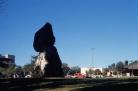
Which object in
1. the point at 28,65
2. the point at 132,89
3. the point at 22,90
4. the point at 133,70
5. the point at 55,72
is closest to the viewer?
the point at 132,89

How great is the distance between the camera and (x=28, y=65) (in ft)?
489

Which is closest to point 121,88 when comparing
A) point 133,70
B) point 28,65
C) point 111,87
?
point 111,87

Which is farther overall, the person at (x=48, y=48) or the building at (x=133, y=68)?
the building at (x=133, y=68)

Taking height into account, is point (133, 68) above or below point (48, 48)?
below

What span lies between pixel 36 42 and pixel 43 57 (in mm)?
2657

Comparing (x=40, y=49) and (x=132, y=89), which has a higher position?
(x=40, y=49)

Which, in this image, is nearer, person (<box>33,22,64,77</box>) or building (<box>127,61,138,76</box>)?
person (<box>33,22,64,77</box>)

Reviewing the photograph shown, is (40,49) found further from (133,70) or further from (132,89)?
(133,70)

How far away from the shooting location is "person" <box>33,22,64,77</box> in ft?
175

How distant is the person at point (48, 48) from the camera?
5325cm

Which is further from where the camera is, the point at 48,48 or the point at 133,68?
the point at 133,68

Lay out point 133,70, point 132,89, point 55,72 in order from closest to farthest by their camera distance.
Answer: point 132,89 → point 55,72 → point 133,70

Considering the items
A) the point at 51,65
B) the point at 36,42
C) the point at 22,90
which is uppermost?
the point at 36,42

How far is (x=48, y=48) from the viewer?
2172 inches
